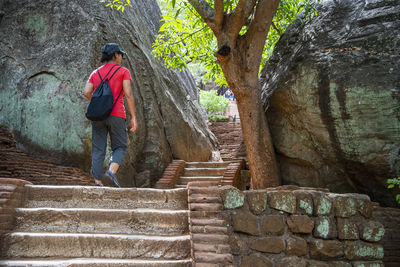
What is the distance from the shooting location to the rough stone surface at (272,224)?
11.2ft

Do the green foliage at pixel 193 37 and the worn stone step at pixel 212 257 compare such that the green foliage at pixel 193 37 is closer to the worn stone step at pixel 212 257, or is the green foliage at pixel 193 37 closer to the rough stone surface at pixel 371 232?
the rough stone surface at pixel 371 232

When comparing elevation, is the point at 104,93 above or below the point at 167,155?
above

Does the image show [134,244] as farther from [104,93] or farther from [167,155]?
[167,155]

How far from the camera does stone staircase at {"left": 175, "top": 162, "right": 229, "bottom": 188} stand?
7.75m

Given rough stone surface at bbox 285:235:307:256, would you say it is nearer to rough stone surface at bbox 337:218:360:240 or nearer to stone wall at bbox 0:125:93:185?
rough stone surface at bbox 337:218:360:240

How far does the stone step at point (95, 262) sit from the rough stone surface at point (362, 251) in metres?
1.71

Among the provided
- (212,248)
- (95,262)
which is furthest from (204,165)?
(95,262)

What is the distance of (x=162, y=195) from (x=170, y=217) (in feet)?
1.21

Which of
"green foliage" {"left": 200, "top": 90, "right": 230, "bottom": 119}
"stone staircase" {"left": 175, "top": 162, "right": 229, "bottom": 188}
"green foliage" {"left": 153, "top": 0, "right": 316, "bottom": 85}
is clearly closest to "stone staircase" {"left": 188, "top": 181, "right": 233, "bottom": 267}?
"green foliage" {"left": 153, "top": 0, "right": 316, "bottom": 85}

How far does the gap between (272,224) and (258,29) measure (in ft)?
11.1

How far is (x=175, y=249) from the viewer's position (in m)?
3.23

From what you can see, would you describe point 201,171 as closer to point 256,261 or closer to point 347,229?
point 347,229

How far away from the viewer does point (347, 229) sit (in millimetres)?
3666

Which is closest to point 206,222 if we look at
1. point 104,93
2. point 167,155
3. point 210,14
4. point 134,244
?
point 134,244
